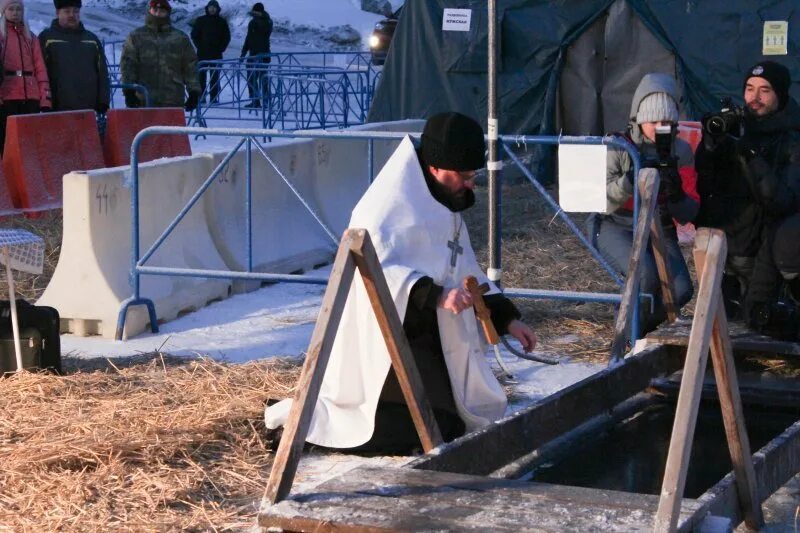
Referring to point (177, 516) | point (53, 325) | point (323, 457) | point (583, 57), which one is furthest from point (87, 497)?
point (583, 57)

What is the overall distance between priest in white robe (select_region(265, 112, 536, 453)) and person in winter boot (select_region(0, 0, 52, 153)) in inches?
299

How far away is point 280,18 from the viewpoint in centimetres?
4381

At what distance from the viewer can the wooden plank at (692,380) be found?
3879mm

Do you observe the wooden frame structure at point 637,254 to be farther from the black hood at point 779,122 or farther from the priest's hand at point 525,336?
the black hood at point 779,122

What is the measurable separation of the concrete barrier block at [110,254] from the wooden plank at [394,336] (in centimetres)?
344

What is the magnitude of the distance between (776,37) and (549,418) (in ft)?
31.7

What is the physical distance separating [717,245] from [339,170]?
7.69 meters

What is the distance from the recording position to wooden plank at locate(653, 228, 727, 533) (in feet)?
12.7

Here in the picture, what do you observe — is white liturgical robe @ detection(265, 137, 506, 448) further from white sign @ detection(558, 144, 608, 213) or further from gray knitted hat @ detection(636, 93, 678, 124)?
gray knitted hat @ detection(636, 93, 678, 124)

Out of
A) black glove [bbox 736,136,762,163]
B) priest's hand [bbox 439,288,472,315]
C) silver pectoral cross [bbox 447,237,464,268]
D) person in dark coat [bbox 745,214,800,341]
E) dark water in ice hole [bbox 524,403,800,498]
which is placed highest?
black glove [bbox 736,136,762,163]

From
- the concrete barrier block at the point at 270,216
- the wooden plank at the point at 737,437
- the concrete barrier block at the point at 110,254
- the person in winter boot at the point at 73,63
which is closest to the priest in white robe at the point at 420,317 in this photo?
the wooden plank at the point at 737,437

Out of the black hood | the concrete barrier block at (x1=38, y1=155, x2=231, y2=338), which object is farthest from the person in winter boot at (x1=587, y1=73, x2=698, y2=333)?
the concrete barrier block at (x1=38, y1=155, x2=231, y2=338)

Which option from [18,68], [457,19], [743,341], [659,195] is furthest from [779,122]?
[457,19]

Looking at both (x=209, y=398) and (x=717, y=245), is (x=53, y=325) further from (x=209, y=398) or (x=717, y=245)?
(x=717, y=245)
